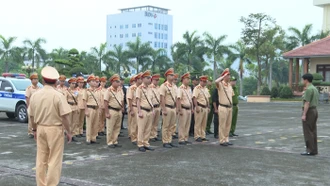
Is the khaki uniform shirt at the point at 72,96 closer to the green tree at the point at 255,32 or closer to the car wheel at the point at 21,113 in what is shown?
the car wheel at the point at 21,113

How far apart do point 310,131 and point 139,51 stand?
41857mm

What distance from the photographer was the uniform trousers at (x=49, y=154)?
5.33m

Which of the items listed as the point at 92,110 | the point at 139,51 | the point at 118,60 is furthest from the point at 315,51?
the point at 92,110

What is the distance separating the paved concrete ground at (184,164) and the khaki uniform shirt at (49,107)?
1.23m

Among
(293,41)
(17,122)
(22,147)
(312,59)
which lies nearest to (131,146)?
(22,147)

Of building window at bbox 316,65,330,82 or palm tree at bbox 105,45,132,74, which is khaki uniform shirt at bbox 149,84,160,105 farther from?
palm tree at bbox 105,45,132,74

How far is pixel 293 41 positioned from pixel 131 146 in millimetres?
36367

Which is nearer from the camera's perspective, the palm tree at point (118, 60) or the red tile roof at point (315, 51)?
the red tile roof at point (315, 51)

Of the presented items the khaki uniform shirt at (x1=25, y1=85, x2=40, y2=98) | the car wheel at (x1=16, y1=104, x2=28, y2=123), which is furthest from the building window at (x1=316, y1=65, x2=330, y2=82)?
the khaki uniform shirt at (x1=25, y1=85, x2=40, y2=98)

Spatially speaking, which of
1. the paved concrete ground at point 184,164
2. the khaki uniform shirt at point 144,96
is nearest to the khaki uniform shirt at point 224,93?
the paved concrete ground at point 184,164

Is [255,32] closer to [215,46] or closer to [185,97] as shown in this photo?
[215,46]

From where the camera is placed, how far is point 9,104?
14906 millimetres

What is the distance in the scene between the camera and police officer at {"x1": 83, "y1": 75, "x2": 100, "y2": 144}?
10141 mm

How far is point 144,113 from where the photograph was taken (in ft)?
29.9
